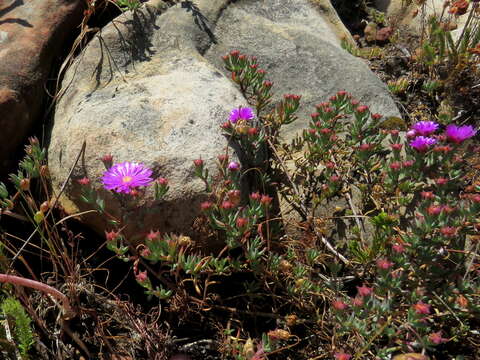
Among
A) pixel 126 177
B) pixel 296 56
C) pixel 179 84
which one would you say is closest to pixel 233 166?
pixel 126 177

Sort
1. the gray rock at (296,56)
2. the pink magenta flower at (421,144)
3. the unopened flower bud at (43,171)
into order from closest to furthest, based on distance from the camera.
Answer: the unopened flower bud at (43,171), the pink magenta flower at (421,144), the gray rock at (296,56)

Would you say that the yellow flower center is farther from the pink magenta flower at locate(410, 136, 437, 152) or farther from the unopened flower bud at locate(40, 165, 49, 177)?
the pink magenta flower at locate(410, 136, 437, 152)

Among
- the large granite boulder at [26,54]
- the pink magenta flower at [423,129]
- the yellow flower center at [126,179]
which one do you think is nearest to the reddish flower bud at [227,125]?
the yellow flower center at [126,179]

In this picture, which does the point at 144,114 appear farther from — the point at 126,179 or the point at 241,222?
the point at 241,222

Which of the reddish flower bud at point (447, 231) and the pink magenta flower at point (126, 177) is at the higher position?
the pink magenta flower at point (126, 177)

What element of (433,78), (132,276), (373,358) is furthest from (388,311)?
(433,78)

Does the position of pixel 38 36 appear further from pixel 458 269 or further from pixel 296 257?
pixel 458 269

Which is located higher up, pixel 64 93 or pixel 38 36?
pixel 38 36

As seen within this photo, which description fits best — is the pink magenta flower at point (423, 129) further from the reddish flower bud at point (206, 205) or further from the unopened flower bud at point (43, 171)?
the unopened flower bud at point (43, 171)
